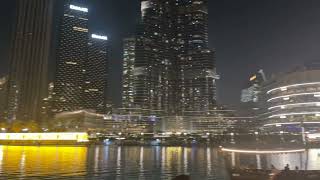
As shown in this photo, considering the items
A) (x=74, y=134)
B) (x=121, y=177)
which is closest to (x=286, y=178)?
(x=121, y=177)

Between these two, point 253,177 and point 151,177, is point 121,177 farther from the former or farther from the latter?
point 253,177

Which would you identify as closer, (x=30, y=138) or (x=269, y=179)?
(x=269, y=179)

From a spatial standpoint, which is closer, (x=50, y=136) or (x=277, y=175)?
(x=277, y=175)

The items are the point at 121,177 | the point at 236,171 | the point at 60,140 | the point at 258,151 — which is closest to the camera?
the point at 236,171

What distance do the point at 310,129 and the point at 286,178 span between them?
548 ft

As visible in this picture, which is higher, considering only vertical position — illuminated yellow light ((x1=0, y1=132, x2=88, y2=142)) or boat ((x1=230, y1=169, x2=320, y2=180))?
illuminated yellow light ((x1=0, y1=132, x2=88, y2=142))

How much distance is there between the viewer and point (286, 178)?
4338 cm

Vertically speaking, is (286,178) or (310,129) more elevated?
(310,129)

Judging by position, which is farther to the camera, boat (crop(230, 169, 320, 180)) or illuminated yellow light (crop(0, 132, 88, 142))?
illuminated yellow light (crop(0, 132, 88, 142))

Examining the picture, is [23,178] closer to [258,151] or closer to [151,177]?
[151,177]

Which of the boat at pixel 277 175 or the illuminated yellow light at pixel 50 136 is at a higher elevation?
the illuminated yellow light at pixel 50 136

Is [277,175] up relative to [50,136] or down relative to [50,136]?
down

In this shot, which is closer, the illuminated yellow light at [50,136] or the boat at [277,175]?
the boat at [277,175]

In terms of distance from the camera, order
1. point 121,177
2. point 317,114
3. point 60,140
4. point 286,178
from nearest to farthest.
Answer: point 286,178 → point 121,177 → point 60,140 → point 317,114
